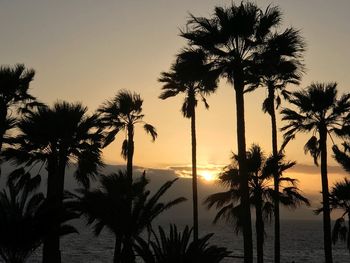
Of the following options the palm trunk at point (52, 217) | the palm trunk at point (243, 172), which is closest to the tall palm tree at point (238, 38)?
the palm trunk at point (243, 172)

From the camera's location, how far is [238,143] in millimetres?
20234

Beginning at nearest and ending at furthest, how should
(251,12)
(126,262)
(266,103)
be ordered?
(251,12), (126,262), (266,103)

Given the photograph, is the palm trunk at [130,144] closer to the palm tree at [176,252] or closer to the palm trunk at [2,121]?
the palm trunk at [2,121]

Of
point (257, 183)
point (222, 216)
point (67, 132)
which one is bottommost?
point (222, 216)

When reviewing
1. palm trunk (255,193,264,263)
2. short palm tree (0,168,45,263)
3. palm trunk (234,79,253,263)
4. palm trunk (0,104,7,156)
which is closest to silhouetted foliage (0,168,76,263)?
short palm tree (0,168,45,263)

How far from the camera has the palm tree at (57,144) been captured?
90.2ft

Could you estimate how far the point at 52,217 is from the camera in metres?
21.7

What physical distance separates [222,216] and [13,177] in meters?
11.9

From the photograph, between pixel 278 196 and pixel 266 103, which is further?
pixel 266 103

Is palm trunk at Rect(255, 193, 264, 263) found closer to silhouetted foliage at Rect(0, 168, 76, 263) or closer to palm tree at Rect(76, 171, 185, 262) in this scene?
palm tree at Rect(76, 171, 185, 262)

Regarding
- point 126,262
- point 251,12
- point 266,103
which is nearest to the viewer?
point 251,12

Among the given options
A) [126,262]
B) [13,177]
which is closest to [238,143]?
[126,262]

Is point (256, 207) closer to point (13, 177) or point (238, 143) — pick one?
point (238, 143)

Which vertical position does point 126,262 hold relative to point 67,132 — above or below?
below
